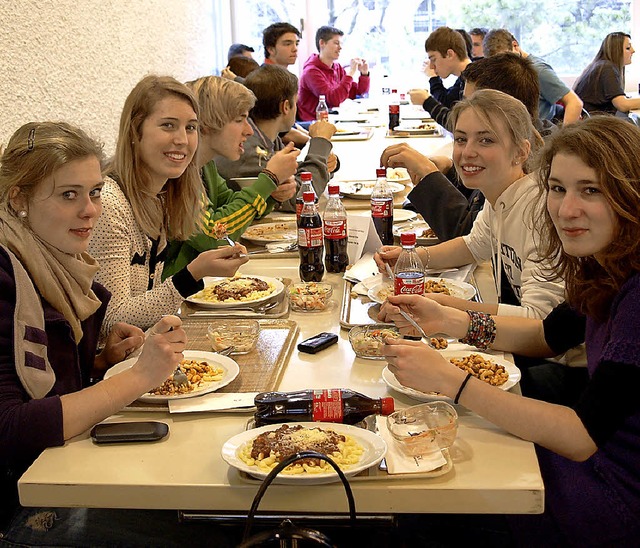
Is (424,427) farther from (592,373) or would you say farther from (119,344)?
(119,344)

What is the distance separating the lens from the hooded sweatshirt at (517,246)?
1880 millimetres

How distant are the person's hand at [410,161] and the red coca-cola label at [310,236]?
0.60 m

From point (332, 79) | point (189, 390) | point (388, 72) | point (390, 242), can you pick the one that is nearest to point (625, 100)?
point (332, 79)

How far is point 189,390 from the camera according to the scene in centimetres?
150

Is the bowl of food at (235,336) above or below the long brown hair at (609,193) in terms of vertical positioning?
below

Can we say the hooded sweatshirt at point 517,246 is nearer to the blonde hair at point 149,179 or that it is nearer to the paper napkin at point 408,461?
the paper napkin at point 408,461

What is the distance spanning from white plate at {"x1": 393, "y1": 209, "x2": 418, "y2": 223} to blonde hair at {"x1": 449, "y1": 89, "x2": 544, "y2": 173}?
2.32 feet

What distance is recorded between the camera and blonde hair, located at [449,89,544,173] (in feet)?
7.05

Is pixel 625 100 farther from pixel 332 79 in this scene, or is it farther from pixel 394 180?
pixel 394 180

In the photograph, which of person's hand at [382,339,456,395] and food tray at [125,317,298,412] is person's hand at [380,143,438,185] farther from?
person's hand at [382,339,456,395]

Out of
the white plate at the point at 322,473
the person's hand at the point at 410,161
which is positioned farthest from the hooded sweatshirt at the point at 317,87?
the white plate at the point at 322,473

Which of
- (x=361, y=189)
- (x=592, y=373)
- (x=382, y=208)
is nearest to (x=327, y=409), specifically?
(x=592, y=373)

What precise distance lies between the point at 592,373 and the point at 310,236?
984 mm

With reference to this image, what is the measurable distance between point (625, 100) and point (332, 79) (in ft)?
9.34
